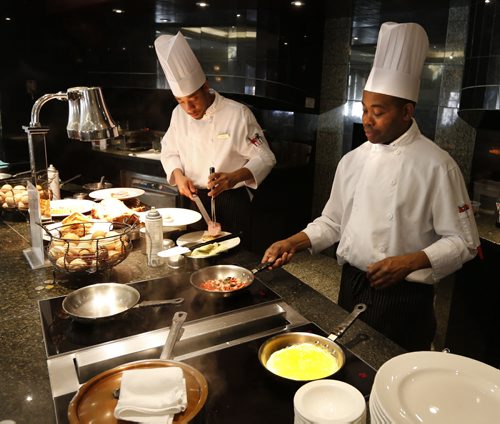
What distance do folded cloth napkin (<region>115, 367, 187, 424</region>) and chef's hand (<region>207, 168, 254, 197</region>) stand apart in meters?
1.64

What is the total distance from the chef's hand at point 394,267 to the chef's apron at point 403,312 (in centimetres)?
17

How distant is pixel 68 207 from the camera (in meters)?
2.53

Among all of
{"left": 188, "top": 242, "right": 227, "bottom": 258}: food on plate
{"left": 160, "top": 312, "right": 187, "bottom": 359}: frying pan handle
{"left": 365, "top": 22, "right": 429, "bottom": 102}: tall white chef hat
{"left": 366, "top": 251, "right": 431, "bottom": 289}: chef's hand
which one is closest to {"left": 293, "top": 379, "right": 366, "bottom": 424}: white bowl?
{"left": 160, "top": 312, "right": 187, "bottom": 359}: frying pan handle

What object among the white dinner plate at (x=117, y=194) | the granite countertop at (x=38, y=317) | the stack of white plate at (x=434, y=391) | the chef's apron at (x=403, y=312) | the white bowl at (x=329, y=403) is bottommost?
the chef's apron at (x=403, y=312)

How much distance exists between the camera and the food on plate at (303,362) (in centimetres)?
114

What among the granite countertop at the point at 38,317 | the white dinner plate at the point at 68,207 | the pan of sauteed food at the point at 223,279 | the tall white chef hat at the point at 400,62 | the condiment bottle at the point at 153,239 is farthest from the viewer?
the white dinner plate at the point at 68,207

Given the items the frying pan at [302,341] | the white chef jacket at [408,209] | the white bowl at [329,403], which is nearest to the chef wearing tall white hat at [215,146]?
the white chef jacket at [408,209]

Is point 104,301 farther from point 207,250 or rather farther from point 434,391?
point 434,391

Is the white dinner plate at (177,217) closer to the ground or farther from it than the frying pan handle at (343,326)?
closer to the ground

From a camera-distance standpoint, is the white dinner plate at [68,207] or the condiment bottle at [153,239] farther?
the white dinner plate at [68,207]

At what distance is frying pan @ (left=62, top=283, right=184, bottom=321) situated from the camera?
1479 mm

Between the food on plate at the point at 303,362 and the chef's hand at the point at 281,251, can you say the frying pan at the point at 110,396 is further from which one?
the chef's hand at the point at 281,251

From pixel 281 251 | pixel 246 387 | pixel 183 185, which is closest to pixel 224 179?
→ pixel 183 185

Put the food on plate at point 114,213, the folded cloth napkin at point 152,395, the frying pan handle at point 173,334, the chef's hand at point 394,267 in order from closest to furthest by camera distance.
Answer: the folded cloth napkin at point 152,395
the frying pan handle at point 173,334
the chef's hand at point 394,267
the food on plate at point 114,213
